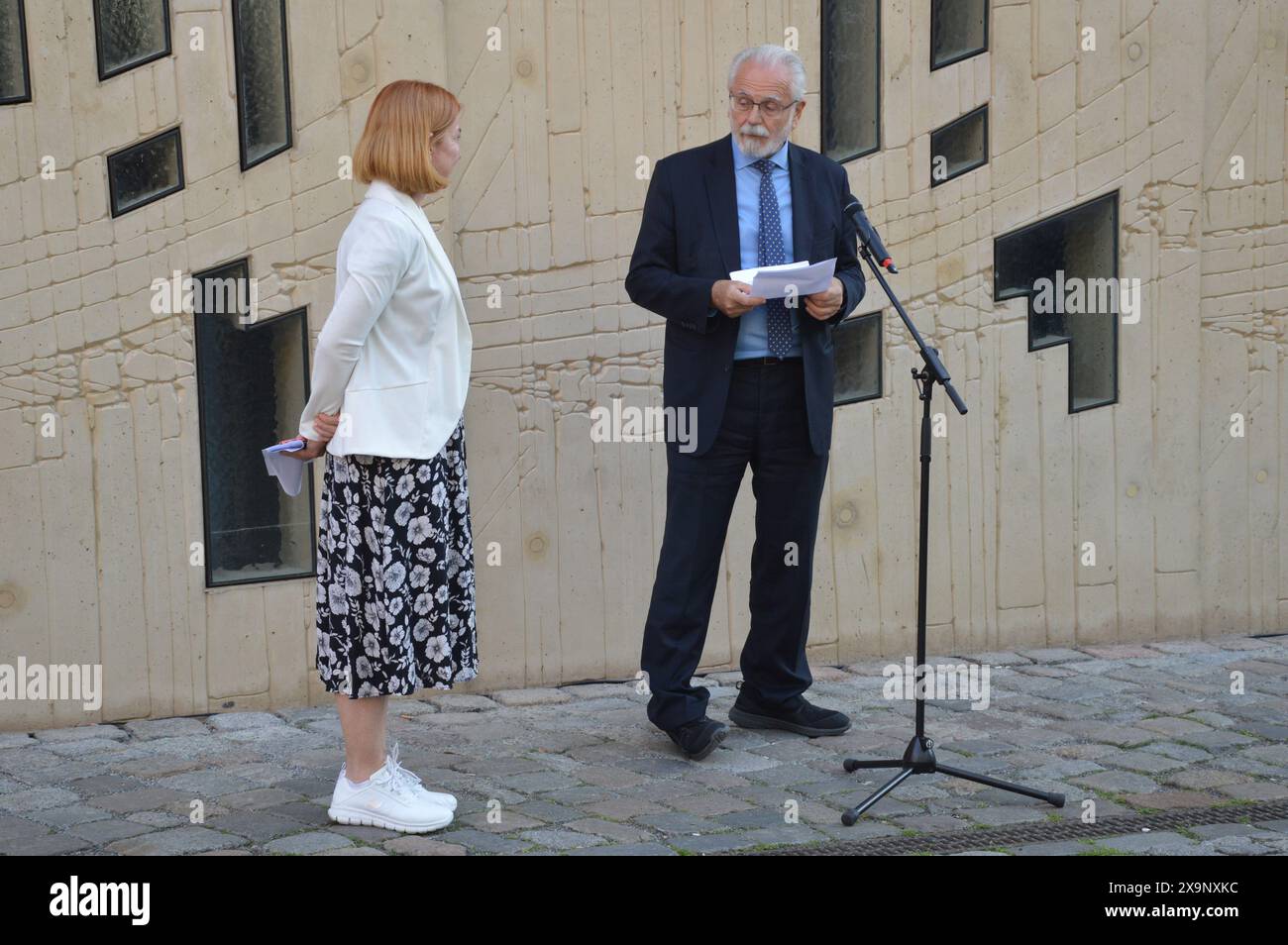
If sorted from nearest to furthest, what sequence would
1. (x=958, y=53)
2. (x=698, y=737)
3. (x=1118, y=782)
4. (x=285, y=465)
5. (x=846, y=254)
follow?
(x=285, y=465) < (x=1118, y=782) < (x=698, y=737) < (x=846, y=254) < (x=958, y=53)

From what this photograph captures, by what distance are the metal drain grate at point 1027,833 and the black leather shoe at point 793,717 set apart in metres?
1.07

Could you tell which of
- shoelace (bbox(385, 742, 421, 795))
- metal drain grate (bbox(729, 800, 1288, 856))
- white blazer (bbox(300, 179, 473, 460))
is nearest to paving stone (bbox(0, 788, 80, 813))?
shoelace (bbox(385, 742, 421, 795))

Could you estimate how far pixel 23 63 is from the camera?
5.52 meters

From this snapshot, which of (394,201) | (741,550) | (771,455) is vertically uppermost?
(394,201)

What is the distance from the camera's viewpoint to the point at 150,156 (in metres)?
5.71

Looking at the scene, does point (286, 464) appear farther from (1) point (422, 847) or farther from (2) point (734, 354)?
(2) point (734, 354)

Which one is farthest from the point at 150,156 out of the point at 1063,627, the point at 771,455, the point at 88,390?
the point at 1063,627

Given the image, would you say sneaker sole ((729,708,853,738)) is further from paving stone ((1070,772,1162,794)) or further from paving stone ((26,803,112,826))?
paving stone ((26,803,112,826))

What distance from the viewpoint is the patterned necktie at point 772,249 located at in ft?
17.2

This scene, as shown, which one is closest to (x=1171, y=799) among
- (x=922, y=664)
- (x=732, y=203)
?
(x=922, y=664)

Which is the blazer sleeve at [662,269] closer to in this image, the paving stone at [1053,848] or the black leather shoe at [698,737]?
the black leather shoe at [698,737]

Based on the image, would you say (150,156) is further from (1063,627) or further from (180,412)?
(1063,627)

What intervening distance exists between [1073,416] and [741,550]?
160cm

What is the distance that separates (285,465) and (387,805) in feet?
3.23
